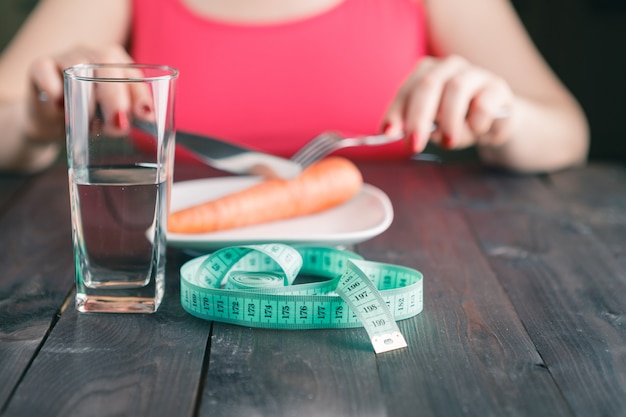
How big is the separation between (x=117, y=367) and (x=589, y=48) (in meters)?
2.23

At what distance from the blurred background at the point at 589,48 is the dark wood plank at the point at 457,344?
1.61 metres

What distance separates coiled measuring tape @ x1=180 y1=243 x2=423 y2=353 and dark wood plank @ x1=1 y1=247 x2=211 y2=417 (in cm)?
3

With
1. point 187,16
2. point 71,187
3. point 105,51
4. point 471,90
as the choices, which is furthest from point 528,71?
point 71,187

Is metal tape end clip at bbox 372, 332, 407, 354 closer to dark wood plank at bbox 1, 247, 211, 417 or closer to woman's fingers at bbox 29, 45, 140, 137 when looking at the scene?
dark wood plank at bbox 1, 247, 211, 417

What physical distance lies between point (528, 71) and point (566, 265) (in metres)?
0.80

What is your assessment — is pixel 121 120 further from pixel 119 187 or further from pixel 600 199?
pixel 600 199

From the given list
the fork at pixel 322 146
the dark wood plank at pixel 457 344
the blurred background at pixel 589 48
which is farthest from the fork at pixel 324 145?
the blurred background at pixel 589 48

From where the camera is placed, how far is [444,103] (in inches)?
46.7

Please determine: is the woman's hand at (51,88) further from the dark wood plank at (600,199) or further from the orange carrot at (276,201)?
the dark wood plank at (600,199)

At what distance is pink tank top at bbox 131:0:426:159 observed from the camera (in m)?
1.73

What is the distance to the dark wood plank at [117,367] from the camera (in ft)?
1.93

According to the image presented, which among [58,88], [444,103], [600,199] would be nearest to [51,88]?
[58,88]

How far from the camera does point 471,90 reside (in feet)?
3.92

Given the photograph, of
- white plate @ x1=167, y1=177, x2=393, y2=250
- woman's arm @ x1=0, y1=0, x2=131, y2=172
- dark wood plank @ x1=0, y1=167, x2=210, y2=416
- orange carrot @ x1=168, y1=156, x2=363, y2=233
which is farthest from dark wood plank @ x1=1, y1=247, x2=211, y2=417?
woman's arm @ x1=0, y1=0, x2=131, y2=172
